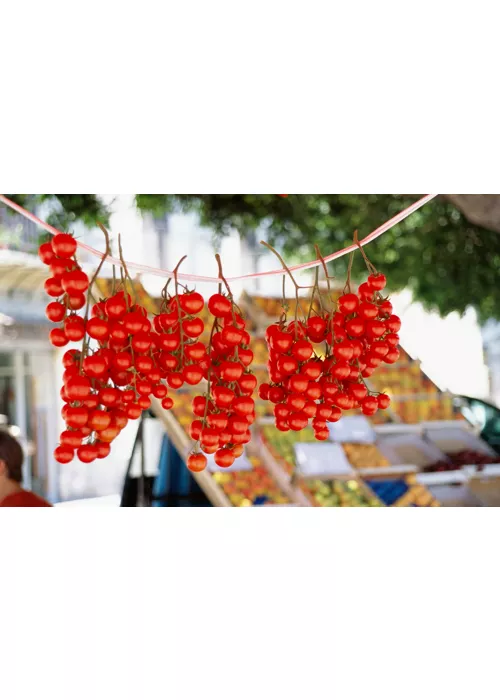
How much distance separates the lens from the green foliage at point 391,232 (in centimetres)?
466

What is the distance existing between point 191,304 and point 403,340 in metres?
3.70

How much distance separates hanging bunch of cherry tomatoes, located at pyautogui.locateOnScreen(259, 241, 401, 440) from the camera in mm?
1448

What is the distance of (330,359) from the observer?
148 centimetres

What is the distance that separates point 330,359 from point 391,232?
12.1 ft

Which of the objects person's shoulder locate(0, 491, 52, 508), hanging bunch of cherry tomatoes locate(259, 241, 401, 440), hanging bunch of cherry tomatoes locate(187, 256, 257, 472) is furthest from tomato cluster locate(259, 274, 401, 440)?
person's shoulder locate(0, 491, 52, 508)

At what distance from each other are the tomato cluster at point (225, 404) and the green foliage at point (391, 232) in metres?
3.32

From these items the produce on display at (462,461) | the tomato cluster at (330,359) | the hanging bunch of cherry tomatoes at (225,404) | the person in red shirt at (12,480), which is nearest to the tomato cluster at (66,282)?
the hanging bunch of cherry tomatoes at (225,404)

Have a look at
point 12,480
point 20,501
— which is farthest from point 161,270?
point 12,480

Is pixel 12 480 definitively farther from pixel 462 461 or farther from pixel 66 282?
pixel 462 461

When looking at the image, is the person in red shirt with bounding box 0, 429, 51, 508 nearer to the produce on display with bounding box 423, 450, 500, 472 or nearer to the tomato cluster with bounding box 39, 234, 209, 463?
the tomato cluster with bounding box 39, 234, 209, 463

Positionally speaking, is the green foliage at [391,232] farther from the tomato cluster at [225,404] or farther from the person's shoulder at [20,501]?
the tomato cluster at [225,404]
